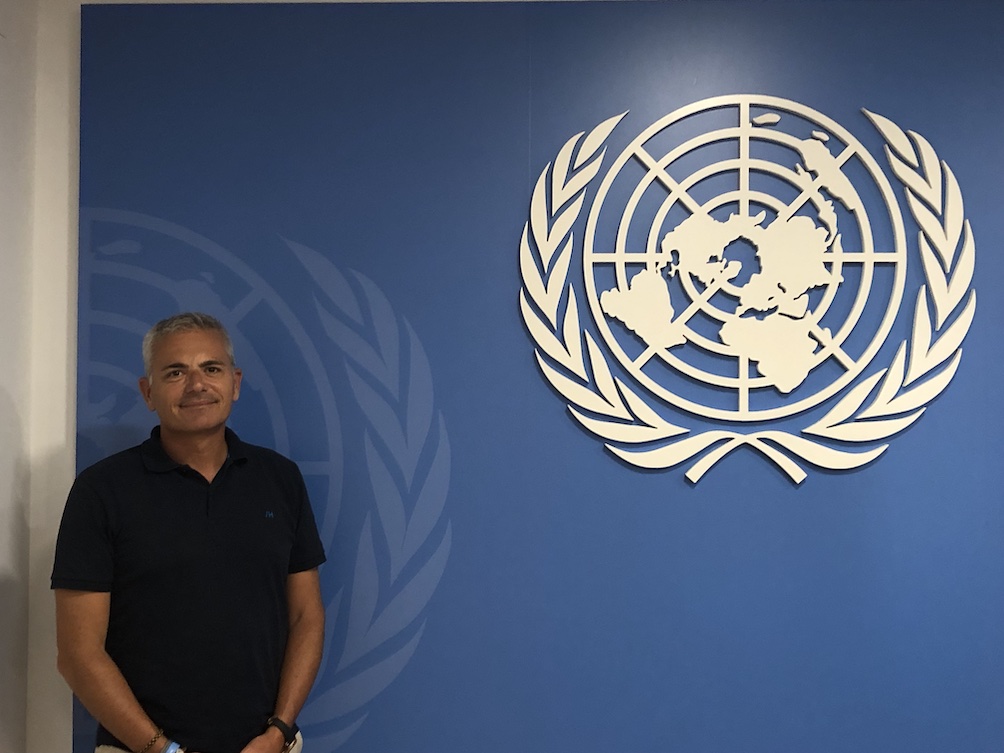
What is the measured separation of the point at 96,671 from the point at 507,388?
90 centimetres

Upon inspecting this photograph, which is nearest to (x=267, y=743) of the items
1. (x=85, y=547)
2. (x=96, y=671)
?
(x=96, y=671)

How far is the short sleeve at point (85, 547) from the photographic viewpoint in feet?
4.95

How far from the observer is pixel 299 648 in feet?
5.55

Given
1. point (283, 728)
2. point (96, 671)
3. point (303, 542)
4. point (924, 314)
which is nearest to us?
point (96, 671)

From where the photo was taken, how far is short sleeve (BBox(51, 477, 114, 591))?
151 centimetres

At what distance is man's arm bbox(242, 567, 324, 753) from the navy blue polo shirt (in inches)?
1.4

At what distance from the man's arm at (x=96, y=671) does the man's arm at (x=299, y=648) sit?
0.66 feet

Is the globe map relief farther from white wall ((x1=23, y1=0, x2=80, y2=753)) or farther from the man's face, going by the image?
white wall ((x1=23, y1=0, x2=80, y2=753))

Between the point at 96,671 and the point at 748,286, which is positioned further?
the point at 748,286

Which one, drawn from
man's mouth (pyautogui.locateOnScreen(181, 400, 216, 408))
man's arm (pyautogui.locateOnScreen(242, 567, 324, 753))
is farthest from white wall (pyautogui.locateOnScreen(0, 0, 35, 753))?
man's arm (pyautogui.locateOnScreen(242, 567, 324, 753))

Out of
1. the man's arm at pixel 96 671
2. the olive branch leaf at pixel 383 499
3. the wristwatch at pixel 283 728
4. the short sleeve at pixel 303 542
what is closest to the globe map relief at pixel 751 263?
the olive branch leaf at pixel 383 499

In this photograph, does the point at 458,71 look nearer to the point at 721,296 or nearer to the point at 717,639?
the point at 721,296

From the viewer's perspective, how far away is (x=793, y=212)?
6.10 feet

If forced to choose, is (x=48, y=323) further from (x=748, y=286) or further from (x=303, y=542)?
(x=748, y=286)
